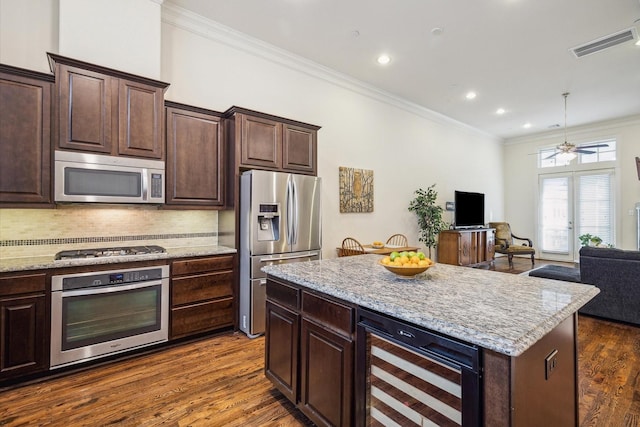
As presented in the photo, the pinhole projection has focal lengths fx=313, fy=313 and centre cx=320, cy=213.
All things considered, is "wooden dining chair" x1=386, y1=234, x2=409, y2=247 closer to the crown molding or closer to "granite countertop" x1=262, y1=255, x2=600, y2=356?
the crown molding

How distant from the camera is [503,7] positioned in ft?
10.9

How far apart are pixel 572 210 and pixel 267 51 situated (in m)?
8.20

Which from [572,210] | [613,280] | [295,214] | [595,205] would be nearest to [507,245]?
[572,210]

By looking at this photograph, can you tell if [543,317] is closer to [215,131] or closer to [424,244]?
[215,131]

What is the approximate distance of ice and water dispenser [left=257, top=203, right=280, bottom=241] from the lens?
3.38 metres

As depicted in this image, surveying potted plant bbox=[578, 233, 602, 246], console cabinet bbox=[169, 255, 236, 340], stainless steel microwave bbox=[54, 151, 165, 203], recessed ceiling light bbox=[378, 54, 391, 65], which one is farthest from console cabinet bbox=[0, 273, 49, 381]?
potted plant bbox=[578, 233, 602, 246]

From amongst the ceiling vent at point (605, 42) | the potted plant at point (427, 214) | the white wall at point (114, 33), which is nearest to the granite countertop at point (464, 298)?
the white wall at point (114, 33)

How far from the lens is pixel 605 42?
12.9 ft

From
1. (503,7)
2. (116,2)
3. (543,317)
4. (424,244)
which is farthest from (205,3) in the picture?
(424,244)

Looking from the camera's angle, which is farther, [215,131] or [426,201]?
[426,201]

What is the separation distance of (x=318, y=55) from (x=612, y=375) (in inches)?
183

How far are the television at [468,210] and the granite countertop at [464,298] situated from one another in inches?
204

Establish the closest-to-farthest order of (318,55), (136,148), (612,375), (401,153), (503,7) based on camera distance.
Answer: (612,375) < (136,148) < (503,7) < (318,55) < (401,153)

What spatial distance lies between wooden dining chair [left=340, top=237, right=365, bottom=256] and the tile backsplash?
191cm
